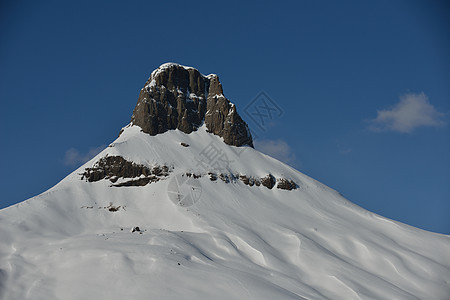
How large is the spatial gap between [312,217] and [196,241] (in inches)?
1507

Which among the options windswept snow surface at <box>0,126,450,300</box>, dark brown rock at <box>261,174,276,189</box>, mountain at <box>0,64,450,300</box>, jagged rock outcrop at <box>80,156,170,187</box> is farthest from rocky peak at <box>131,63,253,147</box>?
dark brown rock at <box>261,174,276,189</box>

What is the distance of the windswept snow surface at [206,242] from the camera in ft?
136

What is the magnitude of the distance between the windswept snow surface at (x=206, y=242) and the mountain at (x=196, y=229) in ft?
0.77

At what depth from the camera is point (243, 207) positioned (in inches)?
3282

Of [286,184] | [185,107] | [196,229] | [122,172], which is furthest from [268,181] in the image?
[122,172]

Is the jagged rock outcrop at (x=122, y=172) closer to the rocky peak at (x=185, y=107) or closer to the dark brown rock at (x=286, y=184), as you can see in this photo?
the rocky peak at (x=185, y=107)

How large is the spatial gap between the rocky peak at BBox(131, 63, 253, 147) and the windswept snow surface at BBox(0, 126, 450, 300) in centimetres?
428

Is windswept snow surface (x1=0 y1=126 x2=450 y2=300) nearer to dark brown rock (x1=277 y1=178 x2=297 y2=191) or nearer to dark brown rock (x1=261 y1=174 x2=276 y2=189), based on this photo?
dark brown rock (x1=261 y1=174 x2=276 y2=189)

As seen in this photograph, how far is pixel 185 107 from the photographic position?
114m

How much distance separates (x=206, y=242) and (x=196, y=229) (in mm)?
8263

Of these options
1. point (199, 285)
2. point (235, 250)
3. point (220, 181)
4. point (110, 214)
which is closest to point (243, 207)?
point (220, 181)

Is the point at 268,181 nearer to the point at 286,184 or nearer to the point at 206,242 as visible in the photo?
the point at 286,184

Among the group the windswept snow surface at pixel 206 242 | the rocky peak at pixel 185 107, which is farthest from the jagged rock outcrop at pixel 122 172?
the rocky peak at pixel 185 107

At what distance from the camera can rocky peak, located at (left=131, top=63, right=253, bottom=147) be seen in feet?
356
